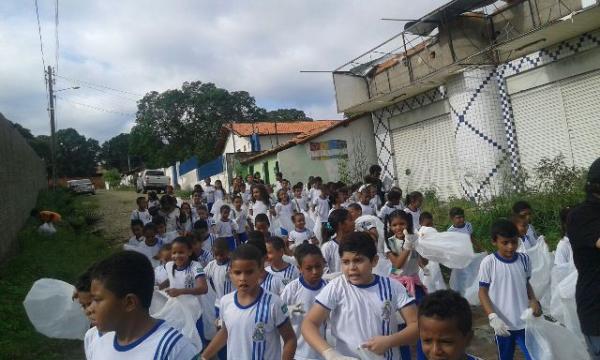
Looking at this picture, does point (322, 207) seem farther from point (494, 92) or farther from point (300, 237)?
point (494, 92)

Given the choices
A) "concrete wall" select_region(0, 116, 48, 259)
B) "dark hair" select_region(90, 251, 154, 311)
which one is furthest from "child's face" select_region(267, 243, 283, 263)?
"concrete wall" select_region(0, 116, 48, 259)

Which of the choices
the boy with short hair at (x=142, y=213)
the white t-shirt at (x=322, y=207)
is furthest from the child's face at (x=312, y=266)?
the boy with short hair at (x=142, y=213)

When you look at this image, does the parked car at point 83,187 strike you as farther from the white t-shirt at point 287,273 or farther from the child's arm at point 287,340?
the child's arm at point 287,340

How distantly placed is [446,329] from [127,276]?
4.00 feet

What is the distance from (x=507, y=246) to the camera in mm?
3666

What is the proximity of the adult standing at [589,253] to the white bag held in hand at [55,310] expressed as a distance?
279cm

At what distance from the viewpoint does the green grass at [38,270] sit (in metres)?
5.55

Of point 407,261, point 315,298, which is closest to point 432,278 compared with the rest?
point 407,261

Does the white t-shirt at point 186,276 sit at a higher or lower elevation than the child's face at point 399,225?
lower

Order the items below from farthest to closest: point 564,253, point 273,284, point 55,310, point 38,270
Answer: point 38,270 → point 564,253 → point 273,284 → point 55,310

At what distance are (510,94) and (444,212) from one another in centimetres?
309

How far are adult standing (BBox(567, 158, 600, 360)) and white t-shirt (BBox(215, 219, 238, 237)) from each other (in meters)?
6.35

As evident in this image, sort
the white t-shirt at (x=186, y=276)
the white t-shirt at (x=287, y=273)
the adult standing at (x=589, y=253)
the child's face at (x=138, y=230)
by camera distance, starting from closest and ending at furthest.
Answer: the adult standing at (x=589, y=253), the white t-shirt at (x=287, y=273), the white t-shirt at (x=186, y=276), the child's face at (x=138, y=230)

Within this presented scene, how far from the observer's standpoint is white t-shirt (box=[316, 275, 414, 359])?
102 inches
